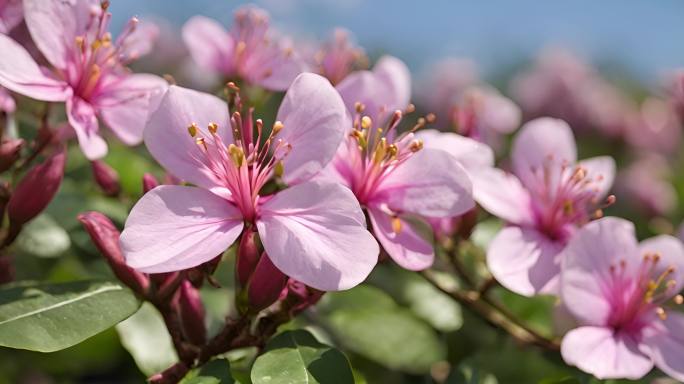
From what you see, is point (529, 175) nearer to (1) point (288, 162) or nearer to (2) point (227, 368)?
(1) point (288, 162)

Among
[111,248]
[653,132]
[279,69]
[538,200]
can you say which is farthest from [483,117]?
[653,132]

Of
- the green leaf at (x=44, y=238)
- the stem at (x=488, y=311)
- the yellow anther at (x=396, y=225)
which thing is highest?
the yellow anther at (x=396, y=225)

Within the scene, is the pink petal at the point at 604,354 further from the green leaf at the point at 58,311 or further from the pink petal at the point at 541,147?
the green leaf at the point at 58,311

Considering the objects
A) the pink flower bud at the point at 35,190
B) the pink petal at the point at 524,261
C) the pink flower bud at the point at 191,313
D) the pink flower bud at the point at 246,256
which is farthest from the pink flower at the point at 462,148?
the pink flower bud at the point at 35,190

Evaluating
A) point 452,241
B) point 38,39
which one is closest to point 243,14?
point 38,39

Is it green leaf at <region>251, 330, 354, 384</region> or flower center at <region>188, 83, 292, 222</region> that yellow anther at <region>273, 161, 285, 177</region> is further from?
green leaf at <region>251, 330, 354, 384</region>

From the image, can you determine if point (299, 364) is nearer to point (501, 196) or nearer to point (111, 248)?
point (111, 248)
